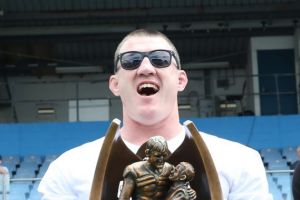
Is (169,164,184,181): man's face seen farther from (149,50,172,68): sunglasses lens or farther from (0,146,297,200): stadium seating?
(0,146,297,200): stadium seating

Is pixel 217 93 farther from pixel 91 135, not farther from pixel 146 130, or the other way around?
pixel 146 130

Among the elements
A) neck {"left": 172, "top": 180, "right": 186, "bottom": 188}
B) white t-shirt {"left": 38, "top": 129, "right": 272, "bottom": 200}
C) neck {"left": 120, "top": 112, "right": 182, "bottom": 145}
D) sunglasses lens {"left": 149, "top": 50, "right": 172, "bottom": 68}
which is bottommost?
white t-shirt {"left": 38, "top": 129, "right": 272, "bottom": 200}

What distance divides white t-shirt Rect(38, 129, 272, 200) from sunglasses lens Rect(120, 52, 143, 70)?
19 cm

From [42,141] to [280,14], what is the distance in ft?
19.6

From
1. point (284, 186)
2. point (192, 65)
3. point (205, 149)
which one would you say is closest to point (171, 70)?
point (205, 149)

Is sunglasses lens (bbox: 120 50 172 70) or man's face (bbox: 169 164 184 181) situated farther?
sunglasses lens (bbox: 120 50 172 70)

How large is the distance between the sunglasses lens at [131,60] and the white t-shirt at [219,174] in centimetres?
19

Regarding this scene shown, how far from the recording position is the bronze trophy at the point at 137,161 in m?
1.71

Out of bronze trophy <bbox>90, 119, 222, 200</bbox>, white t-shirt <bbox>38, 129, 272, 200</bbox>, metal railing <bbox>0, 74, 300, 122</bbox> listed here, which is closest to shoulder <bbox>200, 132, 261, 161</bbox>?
white t-shirt <bbox>38, 129, 272, 200</bbox>

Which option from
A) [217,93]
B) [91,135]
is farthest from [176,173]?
[217,93]

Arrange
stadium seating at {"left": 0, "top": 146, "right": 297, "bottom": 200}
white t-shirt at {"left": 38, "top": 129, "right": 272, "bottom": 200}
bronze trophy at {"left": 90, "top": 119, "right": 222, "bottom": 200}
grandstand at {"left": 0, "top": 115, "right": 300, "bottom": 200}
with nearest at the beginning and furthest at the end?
bronze trophy at {"left": 90, "top": 119, "right": 222, "bottom": 200}
white t-shirt at {"left": 38, "top": 129, "right": 272, "bottom": 200}
stadium seating at {"left": 0, "top": 146, "right": 297, "bottom": 200}
grandstand at {"left": 0, "top": 115, "right": 300, "bottom": 200}

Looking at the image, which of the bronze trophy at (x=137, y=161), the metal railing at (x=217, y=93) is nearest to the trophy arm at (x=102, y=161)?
the bronze trophy at (x=137, y=161)

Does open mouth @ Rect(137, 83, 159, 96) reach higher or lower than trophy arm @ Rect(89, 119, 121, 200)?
higher

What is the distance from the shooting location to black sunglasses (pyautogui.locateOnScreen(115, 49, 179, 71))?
5.95 ft
